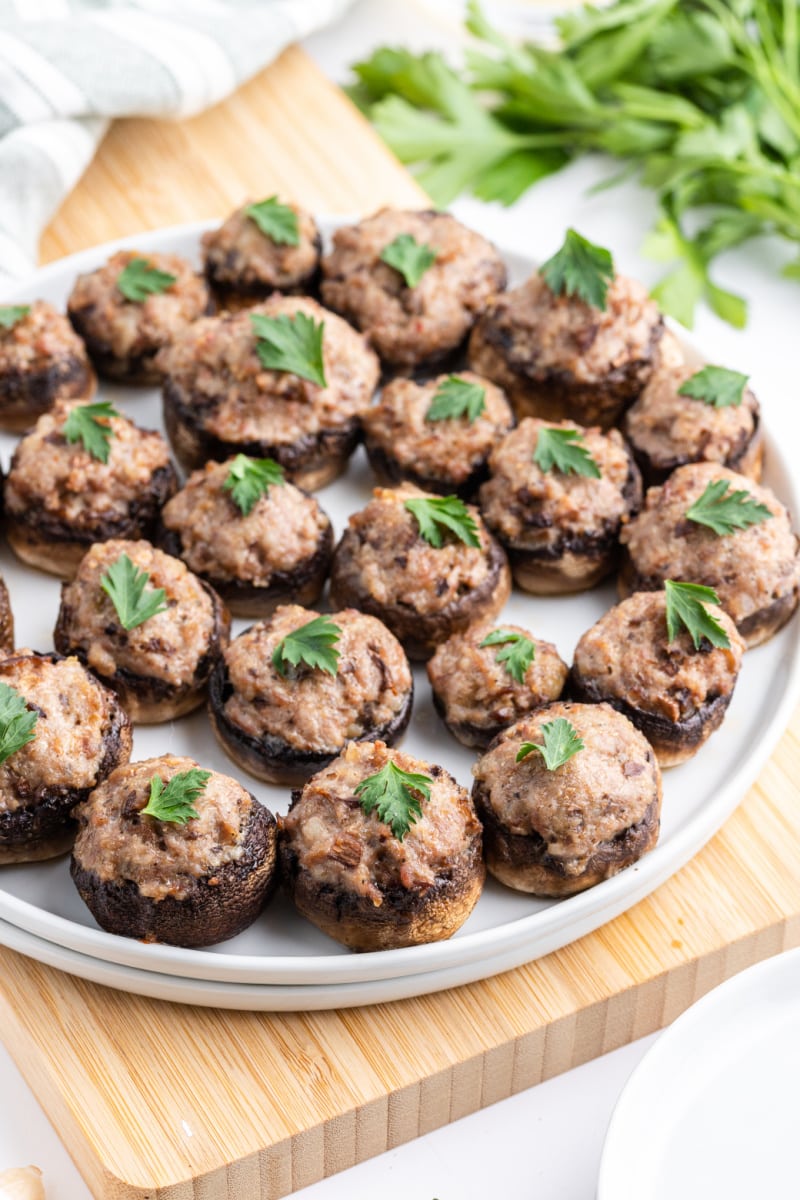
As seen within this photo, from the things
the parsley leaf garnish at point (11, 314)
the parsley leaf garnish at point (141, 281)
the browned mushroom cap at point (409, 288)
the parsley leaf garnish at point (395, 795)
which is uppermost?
the parsley leaf garnish at point (11, 314)

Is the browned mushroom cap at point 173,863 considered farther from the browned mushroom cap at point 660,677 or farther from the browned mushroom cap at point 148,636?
the browned mushroom cap at point 660,677

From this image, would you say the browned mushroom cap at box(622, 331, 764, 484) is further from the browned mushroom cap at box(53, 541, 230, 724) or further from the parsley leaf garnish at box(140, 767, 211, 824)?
the parsley leaf garnish at box(140, 767, 211, 824)

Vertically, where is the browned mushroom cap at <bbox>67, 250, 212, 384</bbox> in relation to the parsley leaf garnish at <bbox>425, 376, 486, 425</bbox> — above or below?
above

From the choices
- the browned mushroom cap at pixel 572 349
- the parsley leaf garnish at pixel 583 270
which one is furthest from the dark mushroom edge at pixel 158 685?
the parsley leaf garnish at pixel 583 270

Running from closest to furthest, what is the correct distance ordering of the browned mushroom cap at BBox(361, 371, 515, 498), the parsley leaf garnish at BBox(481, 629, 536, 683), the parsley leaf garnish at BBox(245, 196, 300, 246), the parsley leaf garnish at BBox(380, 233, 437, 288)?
the parsley leaf garnish at BBox(481, 629, 536, 683)
the browned mushroom cap at BBox(361, 371, 515, 498)
the parsley leaf garnish at BBox(380, 233, 437, 288)
the parsley leaf garnish at BBox(245, 196, 300, 246)

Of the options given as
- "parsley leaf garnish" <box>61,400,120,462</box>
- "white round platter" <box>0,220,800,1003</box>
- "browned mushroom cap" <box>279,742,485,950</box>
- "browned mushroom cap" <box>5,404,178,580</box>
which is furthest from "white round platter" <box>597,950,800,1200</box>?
"parsley leaf garnish" <box>61,400,120,462</box>

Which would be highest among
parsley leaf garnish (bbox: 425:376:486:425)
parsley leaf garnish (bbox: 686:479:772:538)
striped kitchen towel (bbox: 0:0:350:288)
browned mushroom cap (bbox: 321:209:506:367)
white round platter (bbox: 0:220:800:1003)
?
striped kitchen towel (bbox: 0:0:350:288)

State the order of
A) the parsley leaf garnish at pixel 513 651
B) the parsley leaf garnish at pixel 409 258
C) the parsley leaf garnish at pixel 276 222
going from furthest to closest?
the parsley leaf garnish at pixel 276 222 → the parsley leaf garnish at pixel 409 258 → the parsley leaf garnish at pixel 513 651
